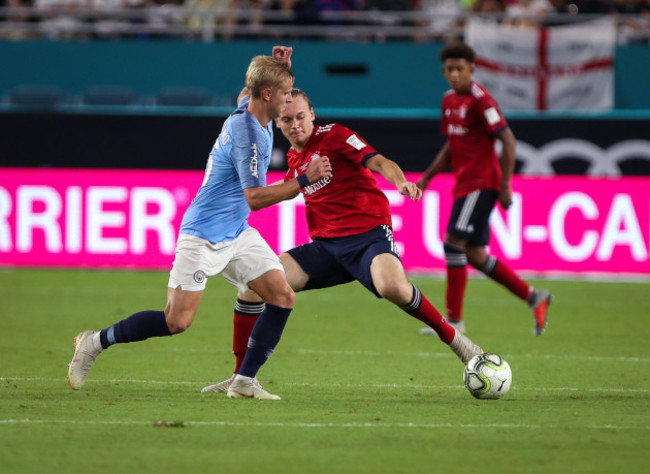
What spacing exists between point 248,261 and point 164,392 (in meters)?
1.01

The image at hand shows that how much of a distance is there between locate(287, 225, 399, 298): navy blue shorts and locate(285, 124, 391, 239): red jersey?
0.18ft

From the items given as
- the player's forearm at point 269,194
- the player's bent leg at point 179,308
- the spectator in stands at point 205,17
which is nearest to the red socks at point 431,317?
the player's forearm at point 269,194

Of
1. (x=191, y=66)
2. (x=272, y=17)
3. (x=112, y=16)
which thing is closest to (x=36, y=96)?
(x=112, y=16)

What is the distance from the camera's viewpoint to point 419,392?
726cm

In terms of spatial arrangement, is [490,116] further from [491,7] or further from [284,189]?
[491,7]

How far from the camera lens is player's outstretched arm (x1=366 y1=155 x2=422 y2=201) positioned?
21.6 feet

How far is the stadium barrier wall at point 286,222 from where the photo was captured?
14.7 m

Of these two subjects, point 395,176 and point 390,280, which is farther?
point 390,280

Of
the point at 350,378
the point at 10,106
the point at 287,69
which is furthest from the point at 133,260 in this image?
the point at 287,69

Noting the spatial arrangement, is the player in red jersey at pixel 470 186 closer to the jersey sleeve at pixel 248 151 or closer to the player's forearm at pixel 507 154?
the player's forearm at pixel 507 154

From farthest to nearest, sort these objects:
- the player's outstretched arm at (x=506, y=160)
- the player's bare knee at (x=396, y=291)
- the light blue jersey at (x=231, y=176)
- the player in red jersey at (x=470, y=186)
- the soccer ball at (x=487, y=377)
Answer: the player in red jersey at (x=470, y=186) → the player's outstretched arm at (x=506, y=160) → the player's bare knee at (x=396, y=291) → the soccer ball at (x=487, y=377) → the light blue jersey at (x=231, y=176)

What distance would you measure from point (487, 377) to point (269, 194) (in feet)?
5.64

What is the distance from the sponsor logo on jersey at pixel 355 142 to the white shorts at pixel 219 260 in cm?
91

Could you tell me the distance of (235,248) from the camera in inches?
273
